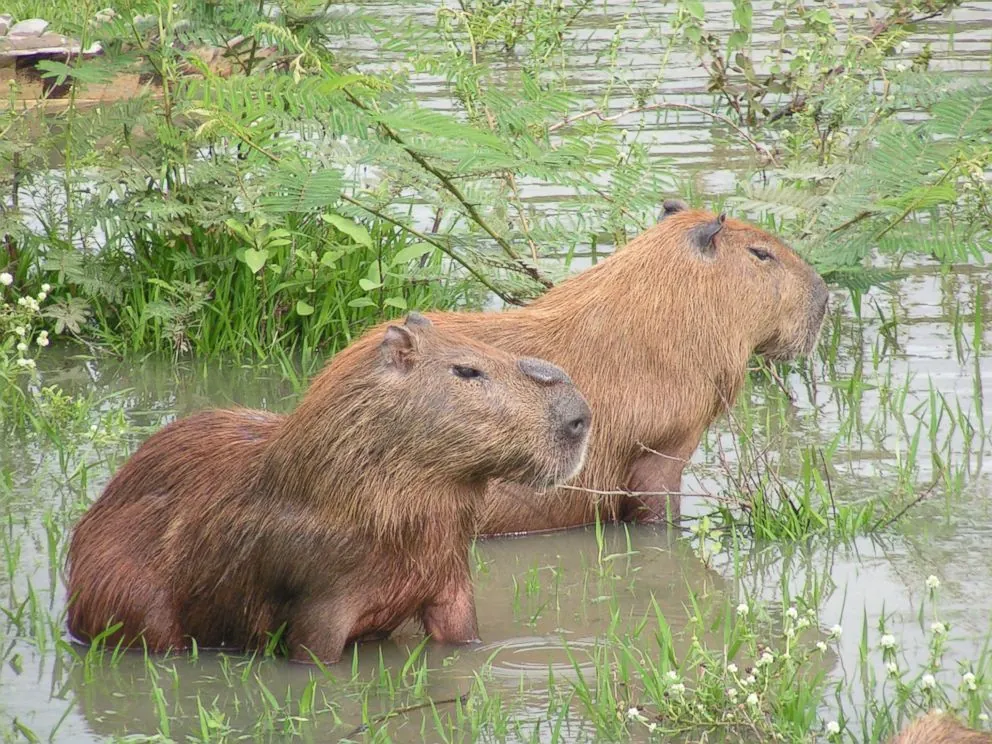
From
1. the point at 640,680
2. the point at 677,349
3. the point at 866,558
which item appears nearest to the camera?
the point at 640,680

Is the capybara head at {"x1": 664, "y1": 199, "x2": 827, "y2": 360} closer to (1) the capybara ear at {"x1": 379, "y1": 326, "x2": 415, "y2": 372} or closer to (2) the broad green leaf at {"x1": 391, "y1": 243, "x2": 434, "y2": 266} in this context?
(2) the broad green leaf at {"x1": 391, "y1": 243, "x2": 434, "y2": 266}

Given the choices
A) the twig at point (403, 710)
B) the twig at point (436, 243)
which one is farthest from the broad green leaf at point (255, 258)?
the twig at point (403, 710)

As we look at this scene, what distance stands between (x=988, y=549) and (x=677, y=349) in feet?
3.69

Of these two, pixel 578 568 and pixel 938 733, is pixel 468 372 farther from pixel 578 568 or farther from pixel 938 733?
pixel 938 733

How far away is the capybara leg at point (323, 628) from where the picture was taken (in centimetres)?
439

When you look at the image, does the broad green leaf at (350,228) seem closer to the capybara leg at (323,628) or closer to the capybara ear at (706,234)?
the capybara ear at (706,234)

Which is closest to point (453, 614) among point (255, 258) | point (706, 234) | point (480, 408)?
point (480, 408)

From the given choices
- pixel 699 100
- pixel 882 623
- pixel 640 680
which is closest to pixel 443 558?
pixel 640 680

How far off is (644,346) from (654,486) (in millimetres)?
444

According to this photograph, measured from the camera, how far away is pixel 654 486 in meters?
5.55

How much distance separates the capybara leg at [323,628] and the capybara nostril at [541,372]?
738 mm

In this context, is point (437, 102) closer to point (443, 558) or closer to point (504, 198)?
point (504, 198)

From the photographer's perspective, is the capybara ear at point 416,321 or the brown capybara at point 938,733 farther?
the capybara ear at point 416,321

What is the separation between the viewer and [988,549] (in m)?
5.18
